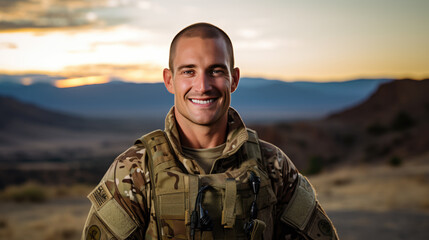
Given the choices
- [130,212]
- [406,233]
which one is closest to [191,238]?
[130,212]

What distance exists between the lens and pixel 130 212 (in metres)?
2.42

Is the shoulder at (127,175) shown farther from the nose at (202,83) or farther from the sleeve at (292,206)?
the sleeve at (292,206)

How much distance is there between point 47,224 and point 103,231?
1069cm

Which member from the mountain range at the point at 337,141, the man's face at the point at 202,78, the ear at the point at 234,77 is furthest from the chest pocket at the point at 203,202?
the mountain range at the point at 337,141

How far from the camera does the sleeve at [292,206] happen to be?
268 cm

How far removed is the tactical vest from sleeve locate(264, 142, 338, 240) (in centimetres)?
22

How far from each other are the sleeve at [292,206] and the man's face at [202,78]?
0.50 m

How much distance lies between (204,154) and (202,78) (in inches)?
18.9

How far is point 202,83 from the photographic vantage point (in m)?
2.47

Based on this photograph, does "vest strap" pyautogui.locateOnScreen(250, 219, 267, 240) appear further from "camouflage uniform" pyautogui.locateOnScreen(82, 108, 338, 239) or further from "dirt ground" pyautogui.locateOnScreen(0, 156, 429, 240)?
"dirt ground" pyautogui.locateOnScreen(0, 156, 429, 240)

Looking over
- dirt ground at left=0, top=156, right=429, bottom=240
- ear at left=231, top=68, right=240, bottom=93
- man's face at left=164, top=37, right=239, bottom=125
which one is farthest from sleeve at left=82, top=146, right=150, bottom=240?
dirt ground at left=0, top=156, right=429, bottom=240

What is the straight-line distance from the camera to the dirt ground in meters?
11.3

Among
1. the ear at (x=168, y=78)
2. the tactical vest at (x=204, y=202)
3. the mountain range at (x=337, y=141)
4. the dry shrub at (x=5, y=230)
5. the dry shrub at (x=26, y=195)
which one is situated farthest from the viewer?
the mountain range at (x=337, y=141)

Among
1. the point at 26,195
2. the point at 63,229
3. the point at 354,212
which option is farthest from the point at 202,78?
the point at 26,195
